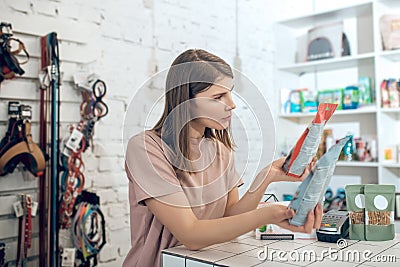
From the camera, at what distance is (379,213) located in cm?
125

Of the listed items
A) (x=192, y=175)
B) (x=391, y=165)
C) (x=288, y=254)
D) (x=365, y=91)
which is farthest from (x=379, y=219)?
(x=365, y=91)

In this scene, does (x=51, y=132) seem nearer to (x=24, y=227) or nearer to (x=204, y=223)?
(x=24, y=227)

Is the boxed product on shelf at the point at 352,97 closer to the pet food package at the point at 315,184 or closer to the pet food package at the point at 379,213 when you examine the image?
the pet food package at the point at 379,213

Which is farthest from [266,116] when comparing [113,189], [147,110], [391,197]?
[113,189]

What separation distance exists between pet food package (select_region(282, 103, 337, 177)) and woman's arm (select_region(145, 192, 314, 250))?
116mm

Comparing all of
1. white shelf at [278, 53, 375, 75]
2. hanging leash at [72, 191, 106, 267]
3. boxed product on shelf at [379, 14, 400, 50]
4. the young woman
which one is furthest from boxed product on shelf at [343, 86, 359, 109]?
the young woman

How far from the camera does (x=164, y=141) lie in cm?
129

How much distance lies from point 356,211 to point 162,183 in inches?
21.5

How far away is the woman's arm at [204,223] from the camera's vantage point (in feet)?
3.57

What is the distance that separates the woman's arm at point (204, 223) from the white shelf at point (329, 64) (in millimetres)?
2279

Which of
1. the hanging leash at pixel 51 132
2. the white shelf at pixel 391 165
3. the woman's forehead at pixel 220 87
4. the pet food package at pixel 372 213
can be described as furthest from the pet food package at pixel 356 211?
the white shelf at pixel 391 165

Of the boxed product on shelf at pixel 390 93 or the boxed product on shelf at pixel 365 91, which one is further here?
the boxed product on shelf at pixel 365 91

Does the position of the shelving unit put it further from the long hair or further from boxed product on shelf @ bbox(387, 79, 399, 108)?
the long hair

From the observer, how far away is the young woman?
112cm
